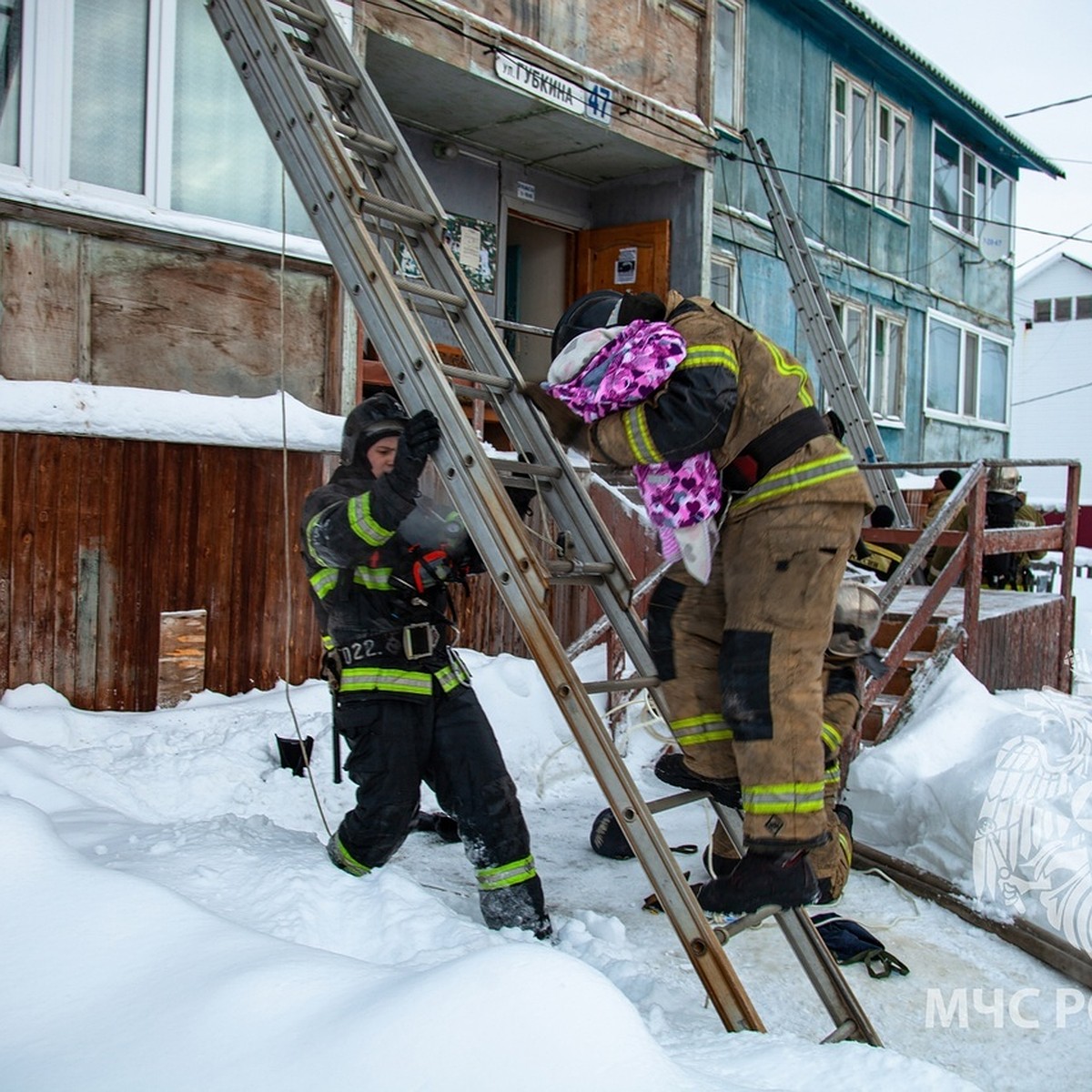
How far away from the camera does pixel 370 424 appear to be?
3.70 metres

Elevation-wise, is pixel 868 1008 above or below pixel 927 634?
below

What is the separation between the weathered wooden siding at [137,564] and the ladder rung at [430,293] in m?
2.45

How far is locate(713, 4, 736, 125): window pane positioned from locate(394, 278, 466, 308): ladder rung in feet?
32.3

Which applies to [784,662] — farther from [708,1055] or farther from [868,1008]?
[868,1008]

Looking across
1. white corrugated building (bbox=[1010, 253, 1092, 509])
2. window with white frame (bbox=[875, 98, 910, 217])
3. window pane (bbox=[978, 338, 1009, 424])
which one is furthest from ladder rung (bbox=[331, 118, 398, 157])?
→ white corrugated building (bbox=[1010, 253, 1092, 509])

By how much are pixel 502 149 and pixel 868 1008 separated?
904cm

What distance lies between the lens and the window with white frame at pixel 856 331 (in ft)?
48.1

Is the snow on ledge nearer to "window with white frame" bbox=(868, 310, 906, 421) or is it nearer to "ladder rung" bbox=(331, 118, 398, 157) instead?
"ladder rung" bbox=(331, 118, 398, 157)

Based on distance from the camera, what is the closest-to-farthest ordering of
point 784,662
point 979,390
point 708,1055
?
1. point 708,1055
2. point 784,662
3. point 979,390

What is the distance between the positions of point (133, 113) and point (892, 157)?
12615mm

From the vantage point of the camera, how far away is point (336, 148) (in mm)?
3596

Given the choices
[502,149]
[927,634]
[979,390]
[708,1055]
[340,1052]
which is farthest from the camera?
[979,390]

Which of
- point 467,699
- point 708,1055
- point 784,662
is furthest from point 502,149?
point 708,1055

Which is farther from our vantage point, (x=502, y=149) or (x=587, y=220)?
(x=587, y=220)
